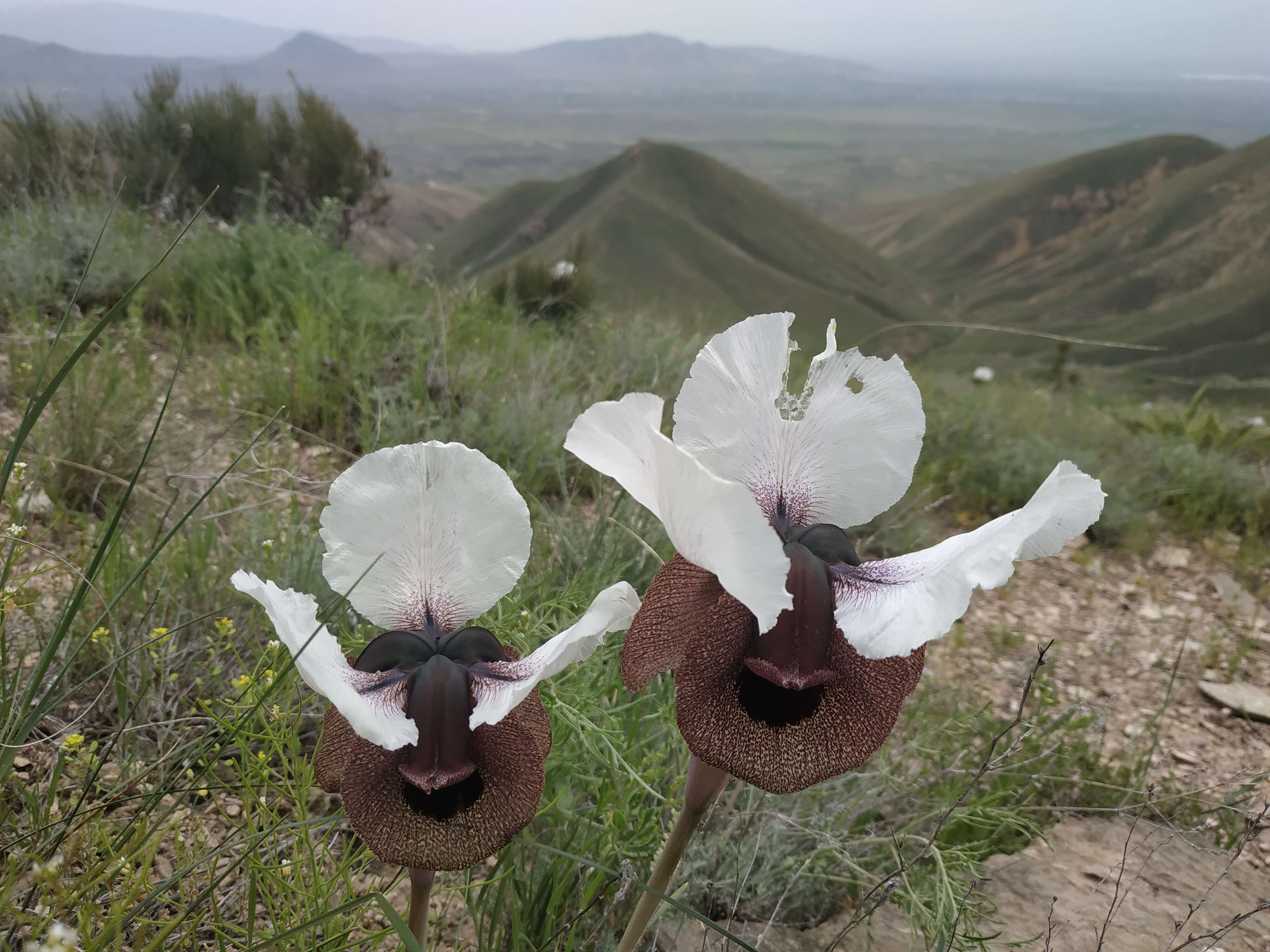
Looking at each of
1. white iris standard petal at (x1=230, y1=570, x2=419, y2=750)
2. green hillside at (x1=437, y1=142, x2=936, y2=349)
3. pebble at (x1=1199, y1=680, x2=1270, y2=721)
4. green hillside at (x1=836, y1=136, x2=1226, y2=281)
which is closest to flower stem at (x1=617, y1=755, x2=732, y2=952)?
white iris standard petal at (x1=230, y1=570, x2=419, y2=750)

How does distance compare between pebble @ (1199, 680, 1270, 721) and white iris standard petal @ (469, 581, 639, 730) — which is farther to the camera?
pebble @ (1199, 680, 1270, 721)

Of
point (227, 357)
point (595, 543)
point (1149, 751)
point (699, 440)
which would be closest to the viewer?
point (699, 440)

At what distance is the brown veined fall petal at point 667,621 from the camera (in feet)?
2.44

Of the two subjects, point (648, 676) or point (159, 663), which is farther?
point (159, 663)

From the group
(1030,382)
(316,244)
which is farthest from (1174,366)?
(316,244)

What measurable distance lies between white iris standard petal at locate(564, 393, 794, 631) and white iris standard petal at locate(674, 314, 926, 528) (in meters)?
0.10

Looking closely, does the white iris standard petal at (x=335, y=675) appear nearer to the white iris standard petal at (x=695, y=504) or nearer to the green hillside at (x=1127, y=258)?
the white iris standard petal at (x=695, y=504)

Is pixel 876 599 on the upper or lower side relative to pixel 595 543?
upper

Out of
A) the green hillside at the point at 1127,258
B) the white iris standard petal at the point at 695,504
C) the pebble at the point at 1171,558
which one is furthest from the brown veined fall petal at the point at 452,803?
the green hillside at the point at 1127,258

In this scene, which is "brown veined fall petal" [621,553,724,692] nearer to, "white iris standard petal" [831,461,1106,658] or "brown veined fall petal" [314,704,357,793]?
"white iris standard petal" [831,461,1106,658]

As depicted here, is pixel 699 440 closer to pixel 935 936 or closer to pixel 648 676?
pixel 648 676

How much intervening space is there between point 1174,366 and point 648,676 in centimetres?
9725

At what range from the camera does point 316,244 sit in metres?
4.85

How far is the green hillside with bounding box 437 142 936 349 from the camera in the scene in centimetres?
10012
